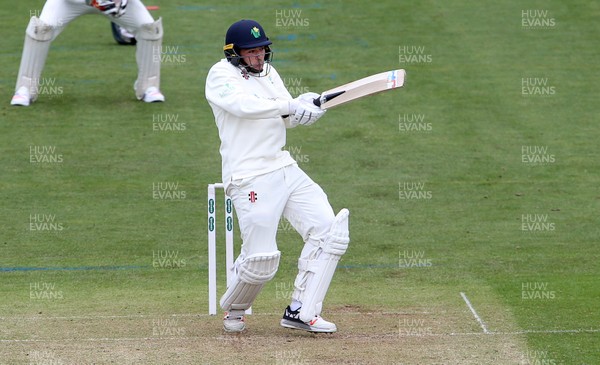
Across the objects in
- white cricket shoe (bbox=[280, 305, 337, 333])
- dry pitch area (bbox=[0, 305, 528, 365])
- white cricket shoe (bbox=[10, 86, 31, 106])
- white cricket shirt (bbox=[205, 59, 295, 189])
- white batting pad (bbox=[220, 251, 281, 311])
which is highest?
white cricket shirt (bbox=[205, 59, 295, 189])

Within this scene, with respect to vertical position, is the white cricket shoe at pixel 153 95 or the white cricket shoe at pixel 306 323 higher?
the white cricket shoe at pixel 153 95

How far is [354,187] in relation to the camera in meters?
14.2

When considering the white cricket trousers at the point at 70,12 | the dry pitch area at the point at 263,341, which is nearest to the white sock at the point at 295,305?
the dry pitch area at the point at 263,341

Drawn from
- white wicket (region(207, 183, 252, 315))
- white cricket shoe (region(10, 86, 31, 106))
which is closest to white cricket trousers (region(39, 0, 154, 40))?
white cricket shoe (region(10, 86, 31, 106))

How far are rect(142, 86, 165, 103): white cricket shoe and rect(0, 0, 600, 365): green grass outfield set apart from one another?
0.17 metres

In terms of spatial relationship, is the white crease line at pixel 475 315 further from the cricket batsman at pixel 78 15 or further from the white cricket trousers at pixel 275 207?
the cricket batsman at pixel 78 15

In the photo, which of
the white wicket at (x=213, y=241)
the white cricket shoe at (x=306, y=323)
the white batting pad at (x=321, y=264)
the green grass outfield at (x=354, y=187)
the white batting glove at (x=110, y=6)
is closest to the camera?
the white batting pad at (x=321, y=264)

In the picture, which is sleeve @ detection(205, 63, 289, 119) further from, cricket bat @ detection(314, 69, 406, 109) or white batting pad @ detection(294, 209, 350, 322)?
white batting pad @ detection(294, 209, 350, 322)

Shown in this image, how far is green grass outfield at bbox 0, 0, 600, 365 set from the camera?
914cm

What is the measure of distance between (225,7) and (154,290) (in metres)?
10.7

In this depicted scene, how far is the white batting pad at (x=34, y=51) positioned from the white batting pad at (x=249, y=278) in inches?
311

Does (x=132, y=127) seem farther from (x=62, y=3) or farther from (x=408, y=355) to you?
(x=408, y=355)

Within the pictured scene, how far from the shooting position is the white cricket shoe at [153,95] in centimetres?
1667

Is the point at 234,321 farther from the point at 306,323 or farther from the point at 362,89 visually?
the point at 362,89
